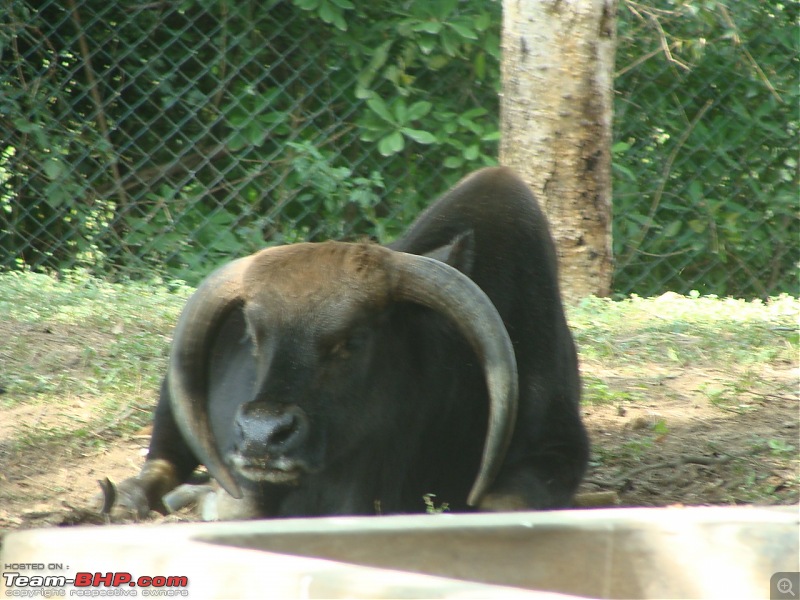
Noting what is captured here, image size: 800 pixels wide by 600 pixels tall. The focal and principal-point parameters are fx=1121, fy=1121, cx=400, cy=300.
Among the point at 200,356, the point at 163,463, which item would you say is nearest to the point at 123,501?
the point at 163,463

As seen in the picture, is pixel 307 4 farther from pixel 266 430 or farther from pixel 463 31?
pixel 266 430

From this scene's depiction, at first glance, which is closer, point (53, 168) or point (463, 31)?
point (463, 31)

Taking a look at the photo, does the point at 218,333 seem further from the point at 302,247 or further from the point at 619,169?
the point at 619,169

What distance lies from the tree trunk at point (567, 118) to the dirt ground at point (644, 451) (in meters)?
1.91

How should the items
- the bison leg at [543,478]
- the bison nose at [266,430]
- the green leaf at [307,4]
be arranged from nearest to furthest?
the bison nose at [266,430] < the bison leg at [543,478] < the green leaf at [307,4]

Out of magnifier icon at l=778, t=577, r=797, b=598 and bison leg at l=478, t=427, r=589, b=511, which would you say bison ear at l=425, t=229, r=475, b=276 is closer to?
bison leg at l=478, t=427, r=589, b=511

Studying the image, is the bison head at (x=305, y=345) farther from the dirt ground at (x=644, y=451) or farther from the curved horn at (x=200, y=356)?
the dirt ground at (x=644, y=451)

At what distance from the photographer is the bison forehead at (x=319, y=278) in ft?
10.6

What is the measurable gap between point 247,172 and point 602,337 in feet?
11.8

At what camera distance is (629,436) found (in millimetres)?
4605

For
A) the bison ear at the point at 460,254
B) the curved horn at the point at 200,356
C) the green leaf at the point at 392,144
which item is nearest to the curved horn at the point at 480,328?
the bison ear at the point at 460,254

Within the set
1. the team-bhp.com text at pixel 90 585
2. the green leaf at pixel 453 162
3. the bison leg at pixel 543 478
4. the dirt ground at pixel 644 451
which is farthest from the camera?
the green leaf at pixel 453 162

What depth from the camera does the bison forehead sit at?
3244mm

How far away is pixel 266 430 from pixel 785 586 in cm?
140
